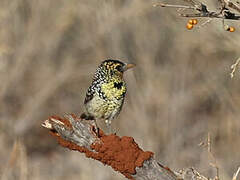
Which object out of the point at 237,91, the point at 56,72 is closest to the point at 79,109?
the point at 56,72

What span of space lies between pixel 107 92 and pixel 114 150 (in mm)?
1460

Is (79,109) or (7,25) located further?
(79,109)

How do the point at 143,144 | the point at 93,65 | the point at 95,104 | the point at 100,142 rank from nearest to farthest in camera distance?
the point at 100,142, the point at 95,104, the point at 143,144, the point at 93,65

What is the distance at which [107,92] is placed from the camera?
19.6 ft

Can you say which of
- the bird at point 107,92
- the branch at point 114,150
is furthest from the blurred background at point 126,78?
the branch at point 114,150

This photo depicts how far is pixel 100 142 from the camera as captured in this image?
4574 millimetres

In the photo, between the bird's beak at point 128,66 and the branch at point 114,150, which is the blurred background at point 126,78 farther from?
the branch at point 114,150

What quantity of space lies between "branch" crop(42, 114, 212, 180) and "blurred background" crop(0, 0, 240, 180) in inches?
210

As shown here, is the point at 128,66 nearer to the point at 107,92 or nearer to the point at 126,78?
the point at 107,92

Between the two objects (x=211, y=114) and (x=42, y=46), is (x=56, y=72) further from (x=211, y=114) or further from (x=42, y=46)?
(x=211, y=114)

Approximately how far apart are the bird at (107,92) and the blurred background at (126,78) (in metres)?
3.96

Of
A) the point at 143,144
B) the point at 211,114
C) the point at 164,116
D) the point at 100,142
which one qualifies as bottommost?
the point at 100,142

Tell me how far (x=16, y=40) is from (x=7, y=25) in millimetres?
348

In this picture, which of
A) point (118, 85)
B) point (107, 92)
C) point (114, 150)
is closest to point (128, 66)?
point (118, 85)
